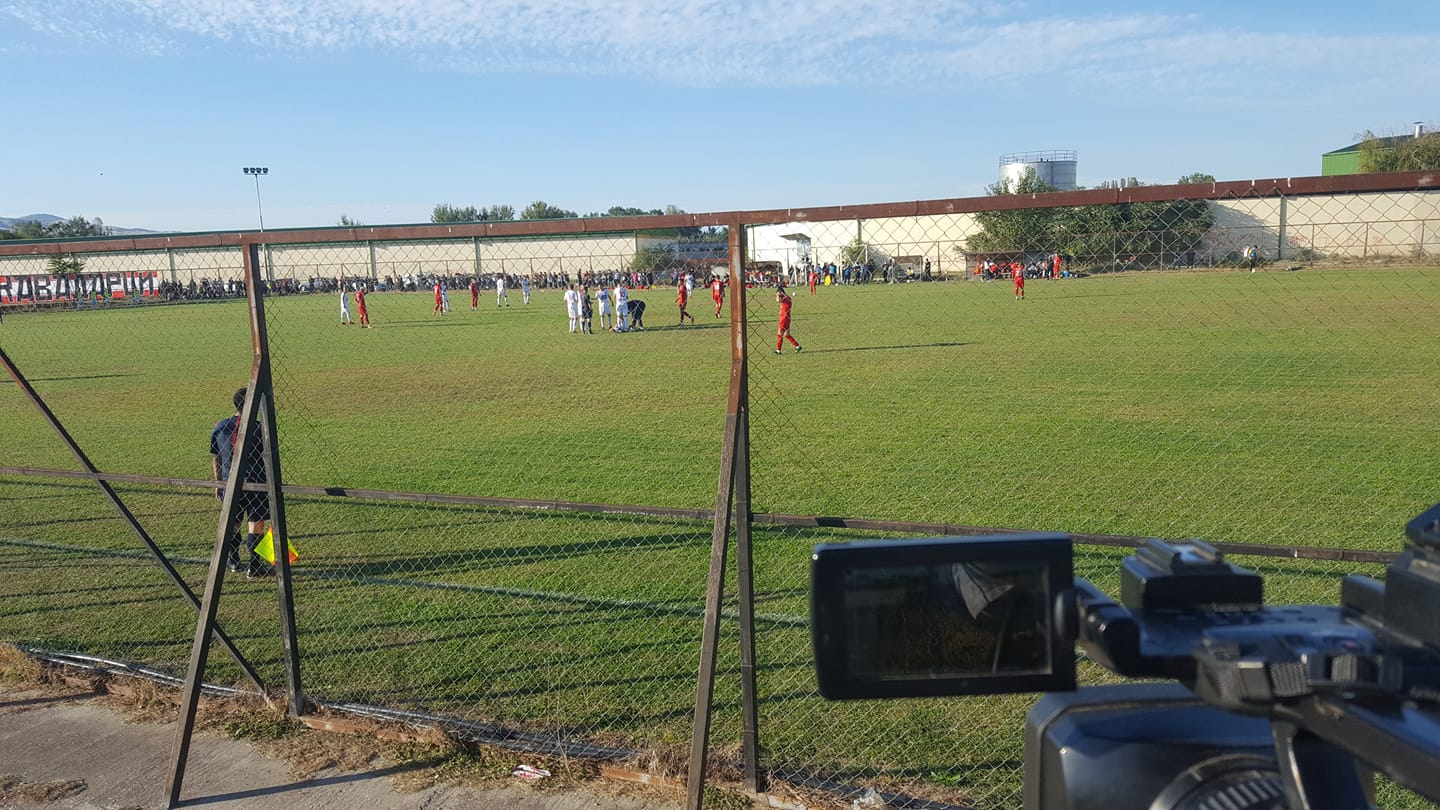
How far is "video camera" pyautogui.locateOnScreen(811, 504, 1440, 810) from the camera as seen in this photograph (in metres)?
0.94

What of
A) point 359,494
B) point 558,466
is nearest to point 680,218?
point 359,494

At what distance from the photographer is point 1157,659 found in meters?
1.11

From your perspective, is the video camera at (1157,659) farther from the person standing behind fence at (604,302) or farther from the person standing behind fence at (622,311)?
the person standing behind fence at (604,302)

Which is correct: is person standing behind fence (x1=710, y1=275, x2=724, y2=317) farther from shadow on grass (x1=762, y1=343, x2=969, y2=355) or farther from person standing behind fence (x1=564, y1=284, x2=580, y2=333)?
person standing behind fence (x1=564, y1=284, x2=580, y2=333)

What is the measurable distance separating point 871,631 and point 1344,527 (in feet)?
25.3

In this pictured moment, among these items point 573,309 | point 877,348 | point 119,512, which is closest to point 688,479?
point 119,512

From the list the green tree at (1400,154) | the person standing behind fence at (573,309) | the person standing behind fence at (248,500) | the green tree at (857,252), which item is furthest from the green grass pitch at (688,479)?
the person standing behind fence at (573,309)

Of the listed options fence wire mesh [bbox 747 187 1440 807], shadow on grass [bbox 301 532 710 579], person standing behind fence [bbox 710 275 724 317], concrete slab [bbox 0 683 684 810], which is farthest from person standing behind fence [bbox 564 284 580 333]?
concrete slab [bbox 0 683 684 810]

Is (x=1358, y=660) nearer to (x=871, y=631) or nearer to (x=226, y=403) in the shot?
(x=871, y=631)

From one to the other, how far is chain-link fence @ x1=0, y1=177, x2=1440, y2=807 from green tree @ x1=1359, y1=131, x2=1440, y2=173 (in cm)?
203

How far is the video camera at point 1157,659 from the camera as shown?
0.94 meters

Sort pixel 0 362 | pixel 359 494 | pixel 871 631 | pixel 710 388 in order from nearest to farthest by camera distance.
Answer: pixel 871 631 → pixel 359 494 → pixel 0 362 → pixel 710 388

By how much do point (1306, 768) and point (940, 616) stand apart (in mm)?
439

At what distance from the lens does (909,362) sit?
62.9ft
